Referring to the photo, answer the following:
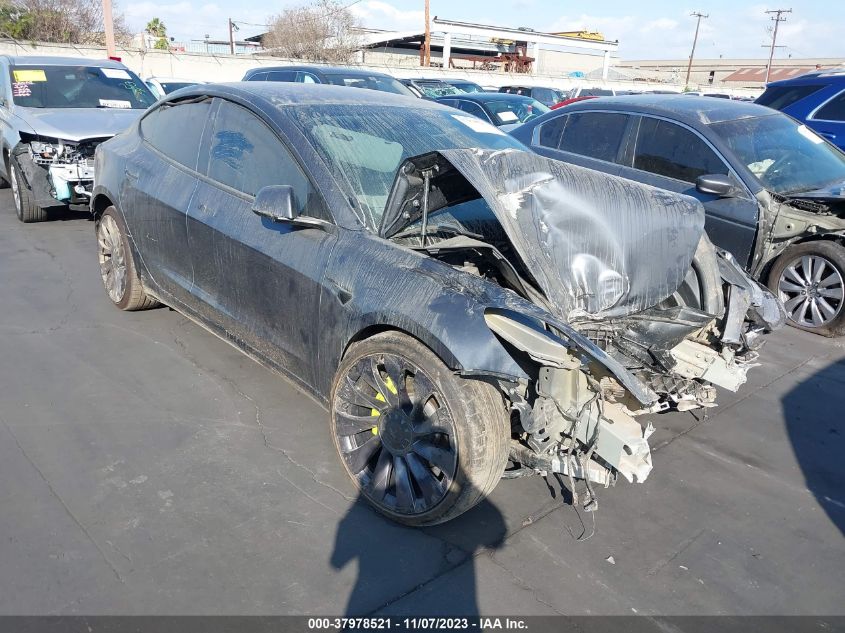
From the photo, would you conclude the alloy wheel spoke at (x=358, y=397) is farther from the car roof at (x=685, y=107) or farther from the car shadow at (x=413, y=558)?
the car roof at (x=685, y=107)

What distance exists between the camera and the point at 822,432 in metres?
3.91

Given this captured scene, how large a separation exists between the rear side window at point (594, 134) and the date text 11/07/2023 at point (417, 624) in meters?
4.68

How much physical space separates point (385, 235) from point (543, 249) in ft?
2.36

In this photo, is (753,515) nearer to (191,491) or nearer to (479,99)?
(191,491)

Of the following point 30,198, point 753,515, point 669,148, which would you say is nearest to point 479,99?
point 669,148

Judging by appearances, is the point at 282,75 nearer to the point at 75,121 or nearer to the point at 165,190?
the point at 75,121

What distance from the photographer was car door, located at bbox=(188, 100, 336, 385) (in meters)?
3.20

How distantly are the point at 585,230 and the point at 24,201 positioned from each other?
22.9ft

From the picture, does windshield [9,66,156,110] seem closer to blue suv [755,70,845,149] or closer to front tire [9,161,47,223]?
front tire [9,161,47,223]

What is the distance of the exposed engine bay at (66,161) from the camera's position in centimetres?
704

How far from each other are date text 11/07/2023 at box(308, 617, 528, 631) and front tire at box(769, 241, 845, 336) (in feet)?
13.3

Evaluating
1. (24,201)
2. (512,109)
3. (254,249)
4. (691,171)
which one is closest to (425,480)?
(254,249)

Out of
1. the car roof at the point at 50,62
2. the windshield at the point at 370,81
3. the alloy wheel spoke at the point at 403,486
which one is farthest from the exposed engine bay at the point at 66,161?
the alloy wheel spoke at the point at 403,486

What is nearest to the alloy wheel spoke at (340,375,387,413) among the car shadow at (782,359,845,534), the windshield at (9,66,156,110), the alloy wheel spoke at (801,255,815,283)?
the car shadow at (782,359,845,534)
